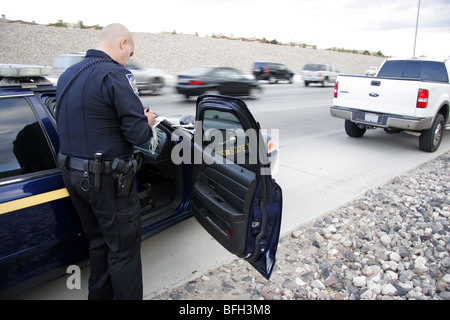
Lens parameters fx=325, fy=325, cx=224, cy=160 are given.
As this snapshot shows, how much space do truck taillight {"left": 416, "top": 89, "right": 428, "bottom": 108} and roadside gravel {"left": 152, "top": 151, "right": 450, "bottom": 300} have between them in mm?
2416

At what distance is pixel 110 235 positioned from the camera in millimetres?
2021

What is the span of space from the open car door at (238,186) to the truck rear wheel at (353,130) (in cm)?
580

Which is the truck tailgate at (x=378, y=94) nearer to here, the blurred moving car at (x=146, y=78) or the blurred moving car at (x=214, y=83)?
the blurred moving car at (x=214, y=83)

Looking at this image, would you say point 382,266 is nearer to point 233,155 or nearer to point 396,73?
point 233,155

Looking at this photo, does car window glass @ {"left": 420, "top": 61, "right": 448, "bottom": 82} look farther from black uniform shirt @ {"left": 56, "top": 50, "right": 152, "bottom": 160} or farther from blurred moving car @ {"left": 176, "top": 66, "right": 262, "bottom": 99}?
blurred moving car @ {"left": 176, "top": 66, "right": 262, "bottom": 99}

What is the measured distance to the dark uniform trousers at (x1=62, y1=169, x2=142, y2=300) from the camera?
197 centimetres

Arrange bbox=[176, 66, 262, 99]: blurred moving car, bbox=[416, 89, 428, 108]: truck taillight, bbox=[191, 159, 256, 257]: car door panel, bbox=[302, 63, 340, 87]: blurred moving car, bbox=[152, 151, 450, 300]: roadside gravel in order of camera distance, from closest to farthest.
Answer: bbox=[191, 159, 256, 257]: car door panel
bbox=[152, 151, 450, 300]: roadside gravel
bbox=[416, 89, 428, 108]: truck taillight
bbox=[176, 66, 262, 99]: blurred moving car
bbox=[302, 63, 340, 87]: blurred moving car

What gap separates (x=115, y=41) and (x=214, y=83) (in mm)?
12041

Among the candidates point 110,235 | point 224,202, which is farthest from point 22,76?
point 224,202

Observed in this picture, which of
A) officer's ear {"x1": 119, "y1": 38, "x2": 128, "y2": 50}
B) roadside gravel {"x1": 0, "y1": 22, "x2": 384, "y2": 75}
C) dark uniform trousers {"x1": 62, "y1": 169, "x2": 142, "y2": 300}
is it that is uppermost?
roadside gravel {"x1": 0, "y1": 22, "x2": 384, "y2": 75}

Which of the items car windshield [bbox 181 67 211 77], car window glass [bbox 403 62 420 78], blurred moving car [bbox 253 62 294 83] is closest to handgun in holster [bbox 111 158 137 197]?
car window glass [bbox 403 62 420 78]

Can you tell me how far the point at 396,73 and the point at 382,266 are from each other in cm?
617

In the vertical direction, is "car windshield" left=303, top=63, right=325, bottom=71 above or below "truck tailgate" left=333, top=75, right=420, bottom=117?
above

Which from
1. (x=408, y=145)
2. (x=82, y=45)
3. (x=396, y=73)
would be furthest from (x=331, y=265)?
(x=82, y=45)
